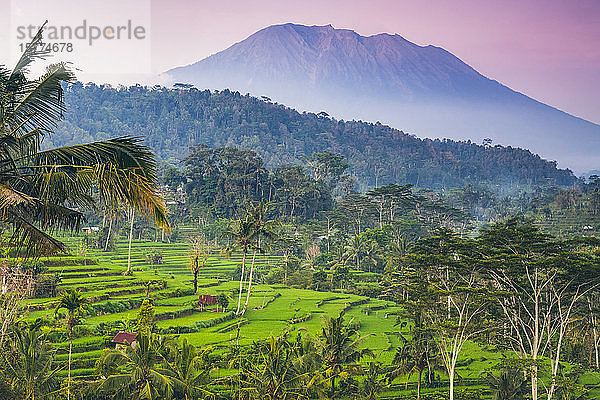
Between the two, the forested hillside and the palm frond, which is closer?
the palm frond

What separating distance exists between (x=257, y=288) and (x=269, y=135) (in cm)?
8074

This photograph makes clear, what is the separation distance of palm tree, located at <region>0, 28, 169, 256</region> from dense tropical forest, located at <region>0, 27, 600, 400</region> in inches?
Result: 0.8

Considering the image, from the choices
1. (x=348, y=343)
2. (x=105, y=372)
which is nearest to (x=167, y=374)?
(x=105, y=372)

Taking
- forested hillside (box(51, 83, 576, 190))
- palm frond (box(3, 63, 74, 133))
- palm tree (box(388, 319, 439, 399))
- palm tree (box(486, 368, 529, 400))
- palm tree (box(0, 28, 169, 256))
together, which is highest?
forested hillside (box(51, 83, 576, 190))

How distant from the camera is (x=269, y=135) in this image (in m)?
113

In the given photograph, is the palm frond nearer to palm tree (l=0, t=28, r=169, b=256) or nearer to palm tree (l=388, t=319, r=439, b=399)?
palm tree (l=0, t=28, r=169, b=256)

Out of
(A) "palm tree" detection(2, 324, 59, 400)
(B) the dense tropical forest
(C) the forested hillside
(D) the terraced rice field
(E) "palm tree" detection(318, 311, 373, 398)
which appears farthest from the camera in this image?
(C) the forested hillside

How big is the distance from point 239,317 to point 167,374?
14.2m

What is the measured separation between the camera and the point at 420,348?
18312 mm

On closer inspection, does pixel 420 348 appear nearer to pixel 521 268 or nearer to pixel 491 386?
pixel 491 386

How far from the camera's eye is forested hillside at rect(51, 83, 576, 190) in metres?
110

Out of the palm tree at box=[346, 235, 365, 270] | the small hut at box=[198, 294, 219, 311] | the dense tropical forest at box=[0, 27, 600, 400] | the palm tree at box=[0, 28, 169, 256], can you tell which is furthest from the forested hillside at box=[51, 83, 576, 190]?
the palm tree at box=[0, 28, 169, 256]

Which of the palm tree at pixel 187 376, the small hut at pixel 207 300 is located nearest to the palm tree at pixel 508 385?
the palm tree at pixel 187 376

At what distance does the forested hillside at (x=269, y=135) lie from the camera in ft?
362
